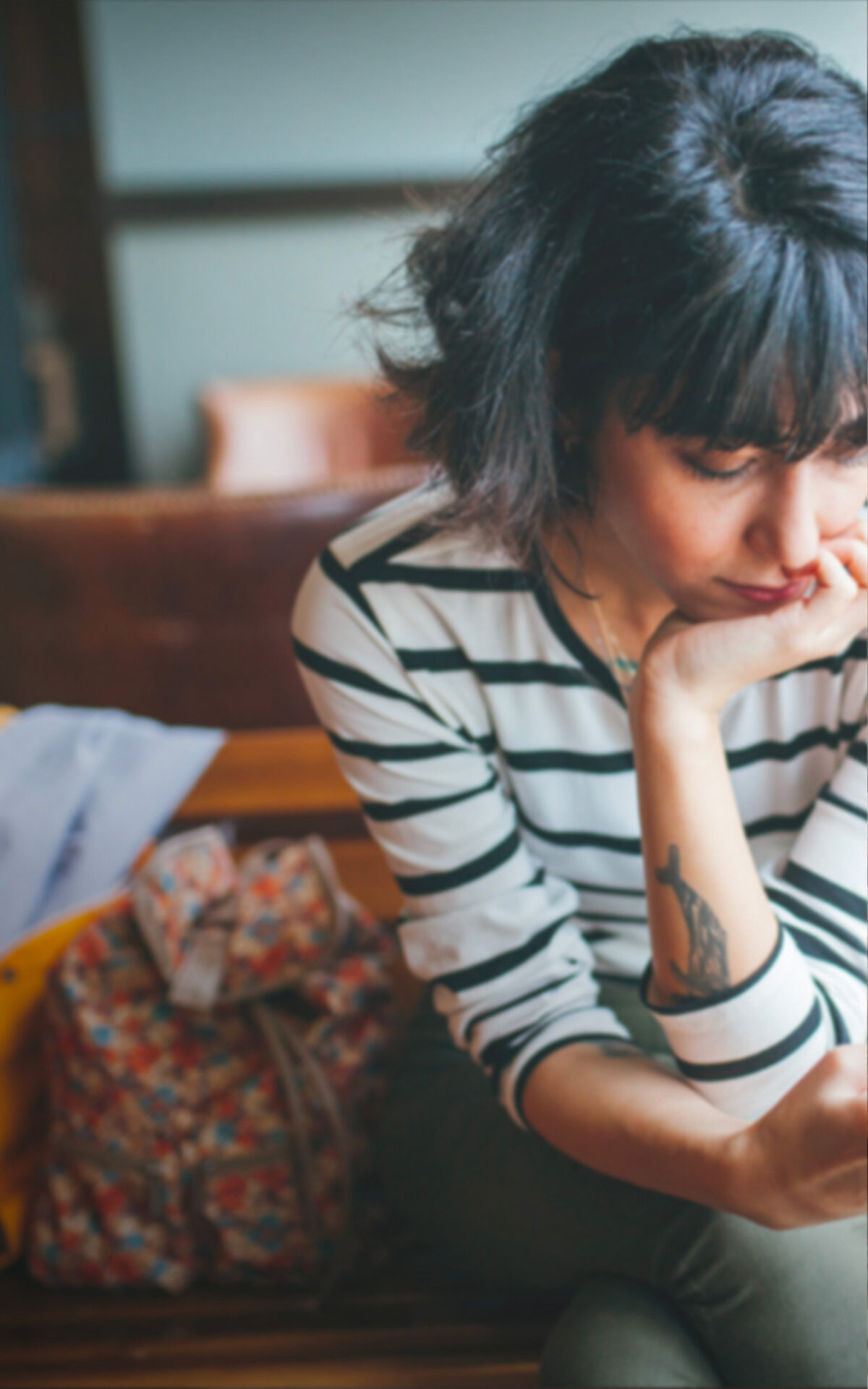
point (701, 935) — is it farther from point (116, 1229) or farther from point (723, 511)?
point (116, 1229)

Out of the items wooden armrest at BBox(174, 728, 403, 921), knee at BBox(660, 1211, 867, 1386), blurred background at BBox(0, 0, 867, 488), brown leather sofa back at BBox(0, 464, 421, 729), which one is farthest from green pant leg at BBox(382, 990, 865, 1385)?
brown leather sofa back at BBox(0, 464, 421, 729)

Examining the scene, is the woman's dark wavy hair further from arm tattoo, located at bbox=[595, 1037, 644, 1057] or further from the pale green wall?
arm tattoo, located at bbox=[595, 1037, 644, 1057]

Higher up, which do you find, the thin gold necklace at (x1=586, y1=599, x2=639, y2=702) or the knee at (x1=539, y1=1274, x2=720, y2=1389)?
the thin gold necklace at (x1=586, y1=599, x2=639, y2=702)

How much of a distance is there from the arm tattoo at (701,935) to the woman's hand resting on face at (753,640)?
8 cm

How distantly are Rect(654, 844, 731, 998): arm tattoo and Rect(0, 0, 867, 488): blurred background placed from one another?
343mm

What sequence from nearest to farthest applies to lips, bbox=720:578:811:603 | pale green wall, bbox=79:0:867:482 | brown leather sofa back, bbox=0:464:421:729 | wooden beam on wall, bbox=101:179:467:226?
1. pale green wall, bbox=79:0:867:482
2. lips, bbox=720:578:811:603
3. brown leather sofa back, bbox=0:464:421:729
4. wooden beam on wall, bbox=101:179:467:226

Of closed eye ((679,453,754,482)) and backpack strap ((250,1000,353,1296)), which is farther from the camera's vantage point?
backpack strap ((250,1000,353,1296))

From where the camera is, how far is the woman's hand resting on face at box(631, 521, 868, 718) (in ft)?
1.71

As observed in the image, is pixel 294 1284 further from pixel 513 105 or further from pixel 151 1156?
pixel 513 105

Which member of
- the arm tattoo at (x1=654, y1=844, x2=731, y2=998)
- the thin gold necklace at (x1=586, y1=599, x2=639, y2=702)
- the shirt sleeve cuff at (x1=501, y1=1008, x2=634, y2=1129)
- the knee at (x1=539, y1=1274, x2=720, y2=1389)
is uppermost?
the thin gold necklace at (x1=586, y1=599, x2=639, y2=702)

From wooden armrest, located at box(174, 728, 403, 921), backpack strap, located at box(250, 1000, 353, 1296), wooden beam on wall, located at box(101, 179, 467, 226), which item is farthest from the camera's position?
wooden beam on wall, located at box(101, 179, 467, 226)

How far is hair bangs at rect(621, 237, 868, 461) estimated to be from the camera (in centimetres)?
48

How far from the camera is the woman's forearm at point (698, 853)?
561mm

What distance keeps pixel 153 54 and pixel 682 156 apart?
0.87ft
